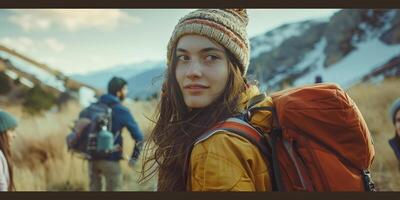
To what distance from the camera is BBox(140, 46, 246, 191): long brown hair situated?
1.77m

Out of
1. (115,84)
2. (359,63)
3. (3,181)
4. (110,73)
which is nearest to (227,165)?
(3,181)

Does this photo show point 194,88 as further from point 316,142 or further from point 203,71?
point 316,142

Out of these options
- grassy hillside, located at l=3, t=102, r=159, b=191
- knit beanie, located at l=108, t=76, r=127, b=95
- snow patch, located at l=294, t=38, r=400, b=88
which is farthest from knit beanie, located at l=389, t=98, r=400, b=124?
knit beanie, located at l=108, t=76, r=127, b=95

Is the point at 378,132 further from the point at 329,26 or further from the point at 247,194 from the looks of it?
the point at 247,194

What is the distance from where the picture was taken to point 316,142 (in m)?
1.63

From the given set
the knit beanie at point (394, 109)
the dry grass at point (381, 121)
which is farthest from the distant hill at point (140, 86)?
the knit beanie at point (394, 109)

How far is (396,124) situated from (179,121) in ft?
9.47

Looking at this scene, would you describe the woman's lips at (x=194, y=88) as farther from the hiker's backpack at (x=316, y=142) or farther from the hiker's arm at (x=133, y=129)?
the hiker's arm at (x=133, y=129)

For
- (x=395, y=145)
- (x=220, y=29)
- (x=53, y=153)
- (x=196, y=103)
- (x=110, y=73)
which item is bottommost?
(x=395, y=145)

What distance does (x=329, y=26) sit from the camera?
4.55 m

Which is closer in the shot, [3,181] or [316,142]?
[316,142]

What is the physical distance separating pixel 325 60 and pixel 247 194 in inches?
129

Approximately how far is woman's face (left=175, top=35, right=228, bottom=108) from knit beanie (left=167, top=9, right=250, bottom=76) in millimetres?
23

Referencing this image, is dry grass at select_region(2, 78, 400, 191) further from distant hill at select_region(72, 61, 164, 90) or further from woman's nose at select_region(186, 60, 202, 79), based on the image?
woman's nose at select_region(186, 60, 202, 79)
